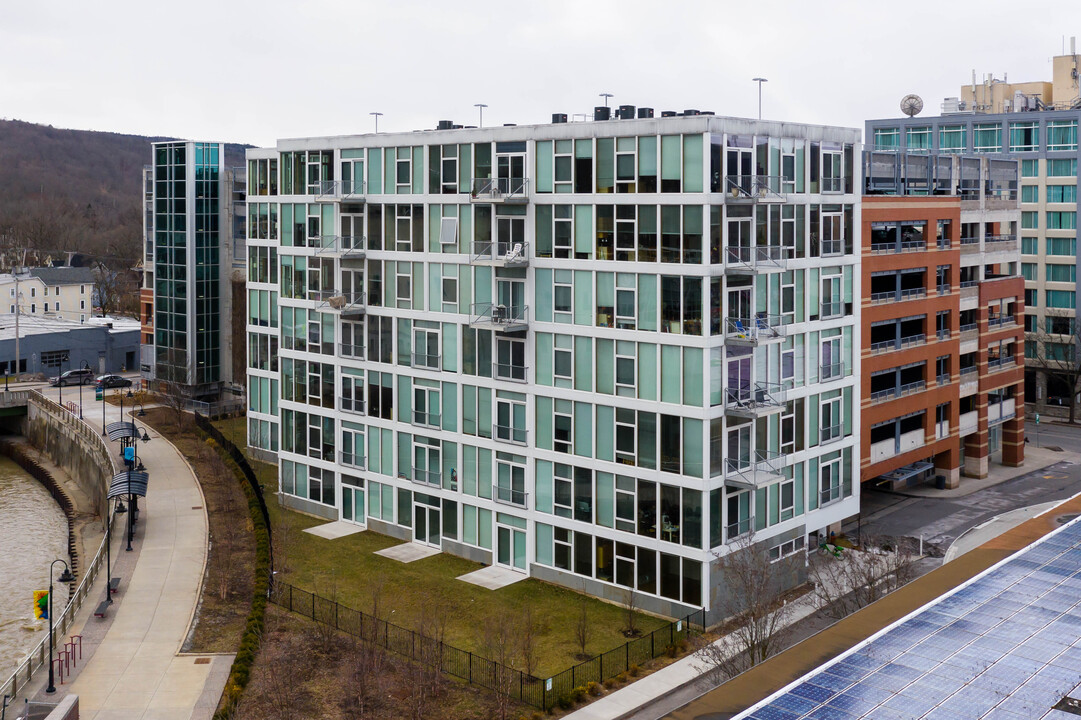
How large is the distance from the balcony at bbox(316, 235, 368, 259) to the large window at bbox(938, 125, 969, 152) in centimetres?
5450

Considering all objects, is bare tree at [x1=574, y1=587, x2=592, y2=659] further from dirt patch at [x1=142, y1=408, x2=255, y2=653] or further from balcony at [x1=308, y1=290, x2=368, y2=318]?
balcony at [x1=308, y1=290, x2=368, y2=318]

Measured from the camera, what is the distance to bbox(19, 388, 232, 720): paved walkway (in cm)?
3403

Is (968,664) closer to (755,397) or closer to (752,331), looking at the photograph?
(755,397)

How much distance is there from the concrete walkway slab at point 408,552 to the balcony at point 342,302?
1095 centimetres

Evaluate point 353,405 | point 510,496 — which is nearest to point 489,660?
point 510,496

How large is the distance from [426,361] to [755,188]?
56.4 ft

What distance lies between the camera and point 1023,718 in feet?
72.4

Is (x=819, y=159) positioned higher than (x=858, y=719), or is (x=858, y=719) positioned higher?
(x=819, y=159)

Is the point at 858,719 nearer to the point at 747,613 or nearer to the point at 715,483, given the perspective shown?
the point at 747,613

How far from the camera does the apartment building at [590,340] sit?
40844 millimetres

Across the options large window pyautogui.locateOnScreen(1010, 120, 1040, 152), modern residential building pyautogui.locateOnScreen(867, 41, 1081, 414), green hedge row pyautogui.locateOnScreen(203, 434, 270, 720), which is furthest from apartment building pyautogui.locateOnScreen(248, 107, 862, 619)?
large window pyautogui.locateOnScreen(1010, 120, 1040, 152)

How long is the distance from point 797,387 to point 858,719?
23.7m

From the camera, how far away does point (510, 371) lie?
4675 centimetres

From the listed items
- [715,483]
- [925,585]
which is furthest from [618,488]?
[925,585]
